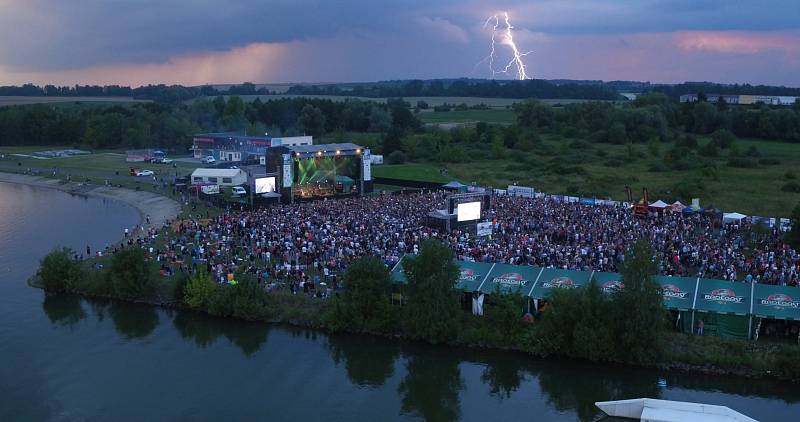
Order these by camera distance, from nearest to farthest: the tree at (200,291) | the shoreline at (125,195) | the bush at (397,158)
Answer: the tree at (200,291) → the shoreline at (125,195) → the bush at (397,158)

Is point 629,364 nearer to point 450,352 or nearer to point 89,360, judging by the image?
point 450,352

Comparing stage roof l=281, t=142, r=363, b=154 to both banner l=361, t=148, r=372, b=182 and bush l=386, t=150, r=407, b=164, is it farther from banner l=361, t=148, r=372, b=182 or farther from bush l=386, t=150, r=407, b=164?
bush l=386, t=150, r=407, b=164

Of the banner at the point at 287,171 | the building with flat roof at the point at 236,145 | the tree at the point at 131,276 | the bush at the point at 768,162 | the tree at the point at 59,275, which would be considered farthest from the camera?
the building with flat roof at the point at 236,145

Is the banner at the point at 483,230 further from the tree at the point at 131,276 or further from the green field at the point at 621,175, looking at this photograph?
the green field at the point at 621,175

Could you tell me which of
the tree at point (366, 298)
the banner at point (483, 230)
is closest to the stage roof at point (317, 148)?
the banner at point (483, 230)

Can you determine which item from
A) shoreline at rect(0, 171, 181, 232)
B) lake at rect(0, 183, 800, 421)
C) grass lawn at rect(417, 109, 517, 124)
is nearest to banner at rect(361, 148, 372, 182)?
shoreline at rect(0, 171, 181, 232)

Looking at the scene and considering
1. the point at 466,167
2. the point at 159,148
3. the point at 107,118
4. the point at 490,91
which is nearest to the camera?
the point at 466,167

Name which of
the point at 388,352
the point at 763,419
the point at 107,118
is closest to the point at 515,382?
the point at 388,352
